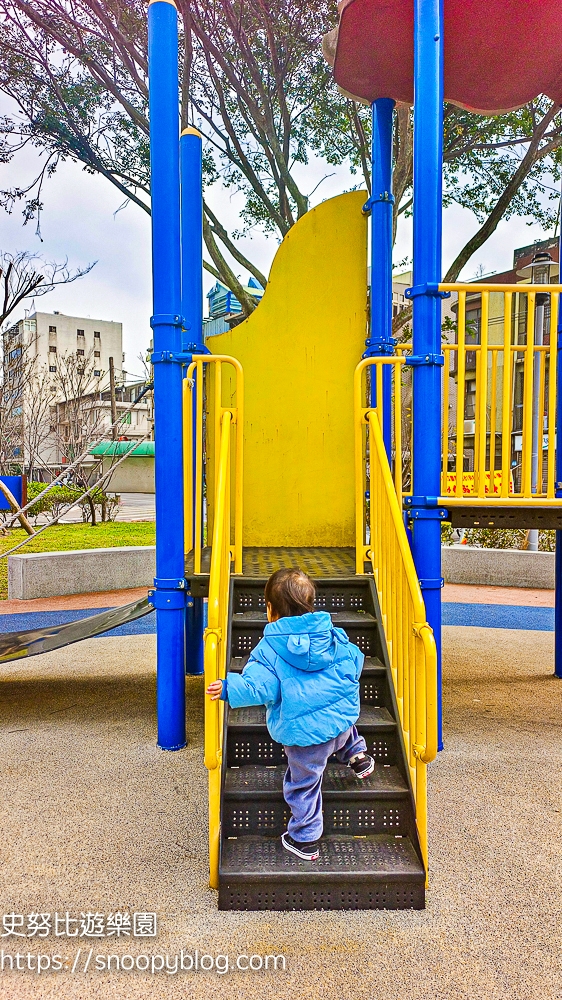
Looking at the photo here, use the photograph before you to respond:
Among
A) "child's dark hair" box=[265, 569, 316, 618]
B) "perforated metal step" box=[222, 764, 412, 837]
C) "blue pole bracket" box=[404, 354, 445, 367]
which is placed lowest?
"perforated metal step" box=[222, 764, 412, 837]

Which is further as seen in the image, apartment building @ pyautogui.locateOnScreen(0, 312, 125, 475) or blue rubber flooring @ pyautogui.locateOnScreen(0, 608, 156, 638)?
apartment building @ pyautogui.locateOnScreen(0, 312, 125, 475)

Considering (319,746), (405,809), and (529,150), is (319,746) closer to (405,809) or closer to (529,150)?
(405,809)

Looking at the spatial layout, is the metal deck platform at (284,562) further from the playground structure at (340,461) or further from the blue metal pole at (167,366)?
the blue metal pole at (167,366)

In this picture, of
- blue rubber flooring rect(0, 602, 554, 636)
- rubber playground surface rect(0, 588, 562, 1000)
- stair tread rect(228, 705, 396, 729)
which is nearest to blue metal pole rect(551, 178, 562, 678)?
rubber playground surface rect(0, 588, 562, 1000)

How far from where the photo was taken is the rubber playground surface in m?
2.28

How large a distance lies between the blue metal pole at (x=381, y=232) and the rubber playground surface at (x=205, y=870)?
2222 mm

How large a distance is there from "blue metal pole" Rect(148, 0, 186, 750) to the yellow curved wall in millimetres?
1069

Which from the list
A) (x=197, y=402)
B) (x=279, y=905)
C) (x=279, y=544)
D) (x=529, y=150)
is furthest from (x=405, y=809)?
(x=529, y=150)

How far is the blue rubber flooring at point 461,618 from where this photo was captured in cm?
812

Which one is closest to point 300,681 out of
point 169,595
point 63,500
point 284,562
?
point 169,595

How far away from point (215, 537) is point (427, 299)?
2.00m

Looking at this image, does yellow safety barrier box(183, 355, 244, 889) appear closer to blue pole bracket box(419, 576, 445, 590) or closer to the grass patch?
blue pole bracket box(419, 576, 445, 590)

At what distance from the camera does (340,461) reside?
5.21 meters

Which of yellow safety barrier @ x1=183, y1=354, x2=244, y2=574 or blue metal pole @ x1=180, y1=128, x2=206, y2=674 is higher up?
blue metal pole @ x1=180, y1=128, x2=206, y2=674
